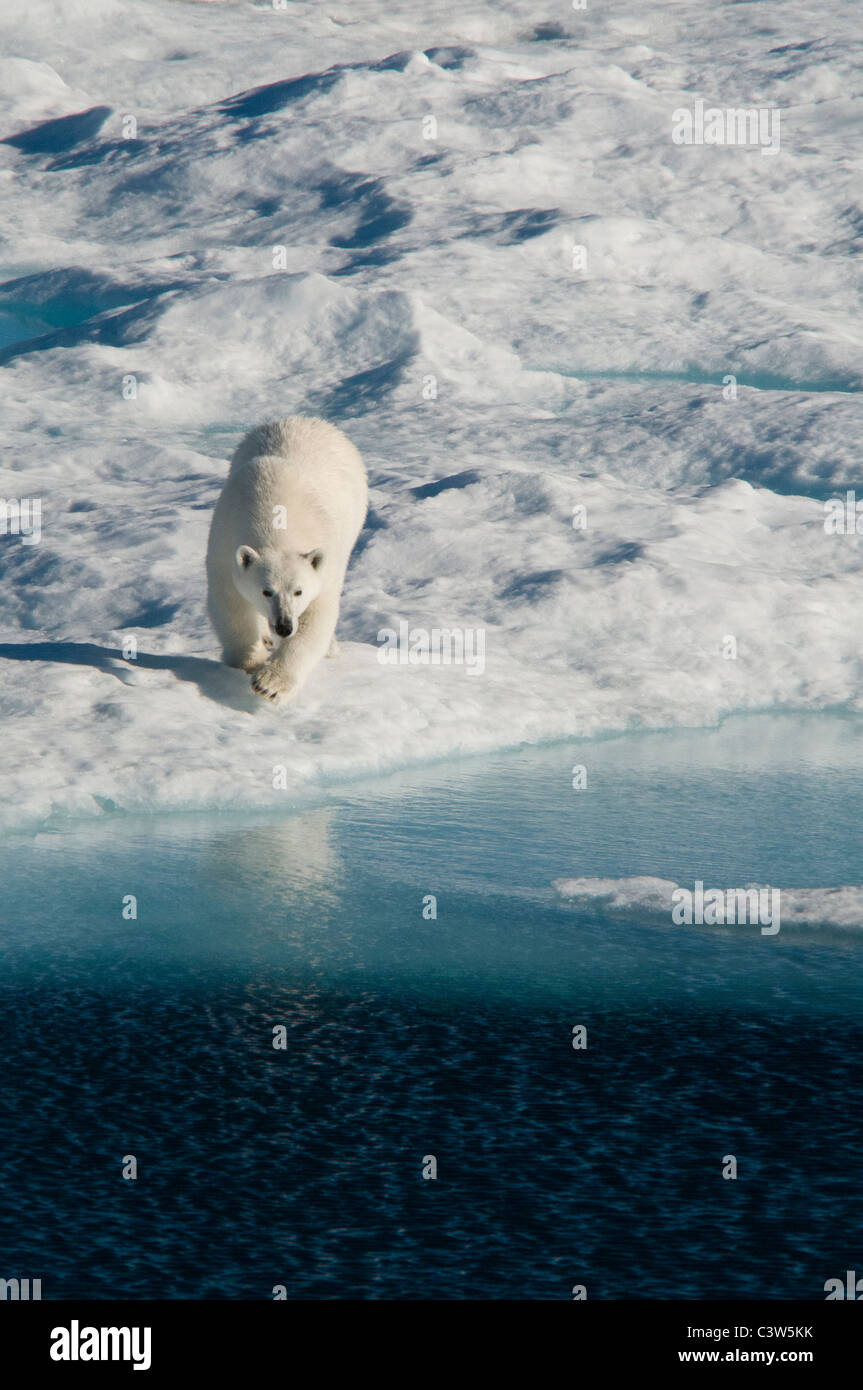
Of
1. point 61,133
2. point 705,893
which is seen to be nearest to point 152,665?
point 705,893

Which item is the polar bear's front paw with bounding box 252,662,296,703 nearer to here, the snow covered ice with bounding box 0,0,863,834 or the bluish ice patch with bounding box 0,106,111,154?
the snow covered ice with bounding box 0,0,863,834

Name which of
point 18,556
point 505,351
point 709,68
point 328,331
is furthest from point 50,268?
point 709,68

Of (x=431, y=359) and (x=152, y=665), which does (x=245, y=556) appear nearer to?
(x=152, y=665)

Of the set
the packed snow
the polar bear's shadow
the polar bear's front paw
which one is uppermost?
the polar bear's front paw

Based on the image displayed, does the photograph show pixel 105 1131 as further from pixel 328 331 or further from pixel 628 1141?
pixel 328 331

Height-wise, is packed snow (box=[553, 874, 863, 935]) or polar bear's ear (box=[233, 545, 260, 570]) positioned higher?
polar bear's ear (box=[233, 545, 260, 570])

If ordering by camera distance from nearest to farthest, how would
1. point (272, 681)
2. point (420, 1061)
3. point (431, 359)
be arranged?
point (420, 1061) → point (272, 681) → point (431, 359)

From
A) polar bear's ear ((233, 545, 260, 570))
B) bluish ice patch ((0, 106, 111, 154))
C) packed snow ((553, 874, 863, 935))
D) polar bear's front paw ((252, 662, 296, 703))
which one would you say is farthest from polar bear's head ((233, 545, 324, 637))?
bluish ice patch ((0, 106, 111, 154))

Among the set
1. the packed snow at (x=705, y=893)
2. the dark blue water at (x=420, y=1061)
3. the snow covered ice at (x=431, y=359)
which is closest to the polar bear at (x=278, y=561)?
the snow covered ice at (x=431, y=359)

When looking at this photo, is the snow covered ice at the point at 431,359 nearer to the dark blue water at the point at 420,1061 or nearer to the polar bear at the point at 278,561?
the polar bear at the point at 278,561
